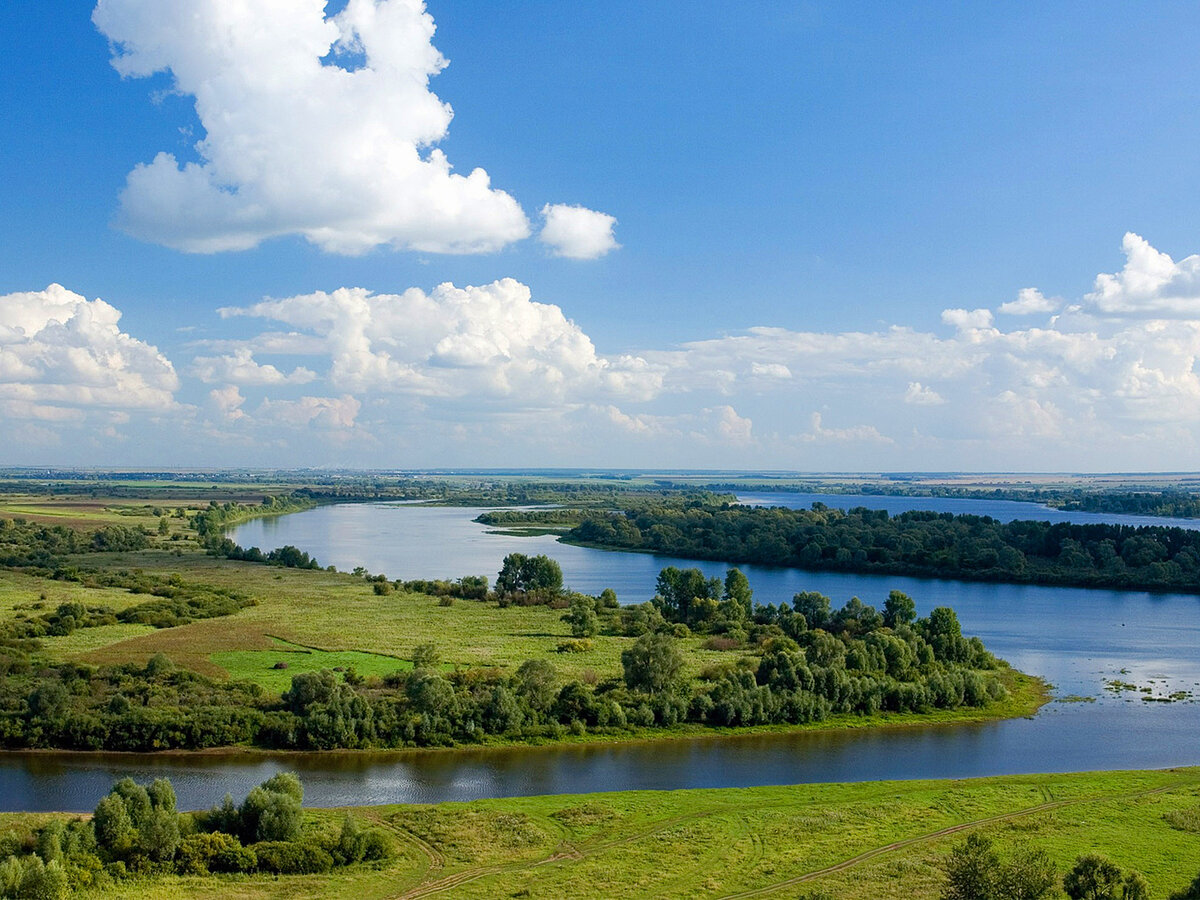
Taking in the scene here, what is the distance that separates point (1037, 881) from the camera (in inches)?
1012

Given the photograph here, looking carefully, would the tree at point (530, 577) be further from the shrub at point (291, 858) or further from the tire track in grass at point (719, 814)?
the shrub at point (291, 858)

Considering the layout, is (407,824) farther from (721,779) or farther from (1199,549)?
(1199,549)

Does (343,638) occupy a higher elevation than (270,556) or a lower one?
lower

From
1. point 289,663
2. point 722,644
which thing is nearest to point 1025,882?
point 722,644

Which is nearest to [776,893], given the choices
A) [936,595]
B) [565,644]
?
[565,644]

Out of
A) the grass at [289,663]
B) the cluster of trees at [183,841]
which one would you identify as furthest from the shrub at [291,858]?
the grass at [289,663]

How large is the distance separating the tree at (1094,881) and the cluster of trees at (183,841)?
67.4 ft

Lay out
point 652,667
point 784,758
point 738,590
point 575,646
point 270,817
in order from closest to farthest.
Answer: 1. point 270,817
2. point 784,758
3. point 652,667
4. point 575,646
5. point 738,590

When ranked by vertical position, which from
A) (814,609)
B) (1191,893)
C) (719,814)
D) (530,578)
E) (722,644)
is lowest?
(719,814)

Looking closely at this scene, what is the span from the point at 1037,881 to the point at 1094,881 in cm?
156

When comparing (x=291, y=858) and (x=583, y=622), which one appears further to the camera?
(x=583, y=622)

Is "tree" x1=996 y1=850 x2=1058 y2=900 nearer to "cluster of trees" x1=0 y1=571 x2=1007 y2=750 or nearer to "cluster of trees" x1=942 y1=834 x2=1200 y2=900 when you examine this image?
"cluster of trees" x1=942 y1=834 x2=1200 y2=900

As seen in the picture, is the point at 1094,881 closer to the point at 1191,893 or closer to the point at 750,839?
the point at 1191,893

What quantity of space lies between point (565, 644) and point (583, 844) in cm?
3239
